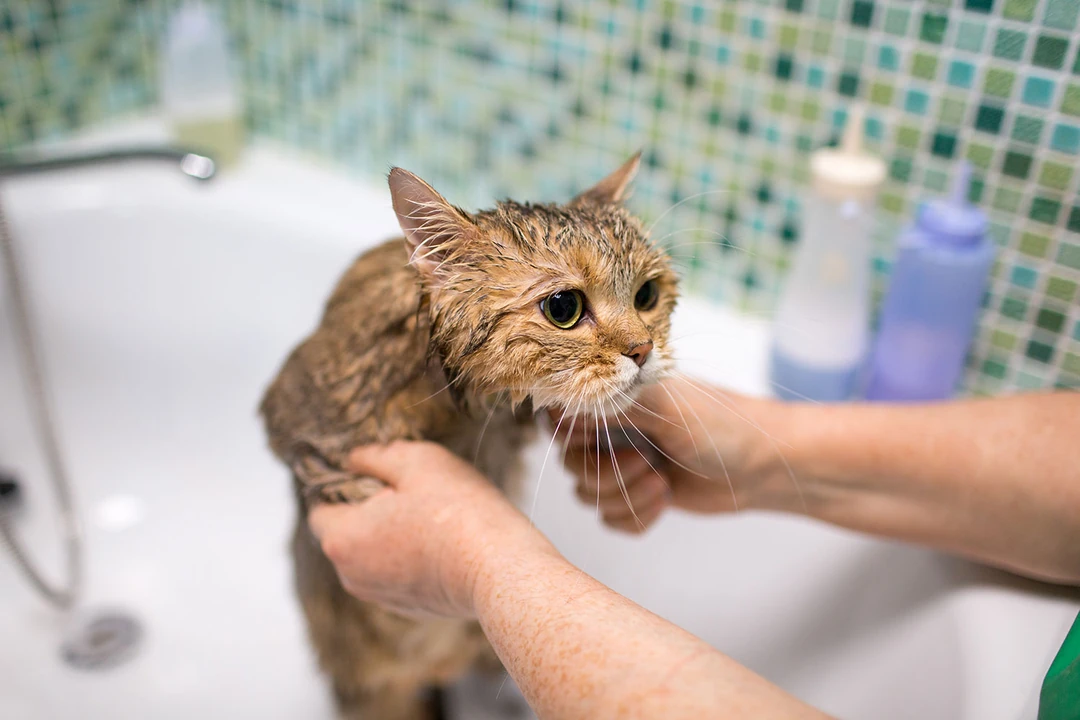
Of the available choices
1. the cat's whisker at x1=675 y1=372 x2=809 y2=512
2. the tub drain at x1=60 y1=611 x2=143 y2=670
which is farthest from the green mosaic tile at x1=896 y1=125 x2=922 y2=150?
the tub drain at x1=60 y1=611 x2=143 y2=670

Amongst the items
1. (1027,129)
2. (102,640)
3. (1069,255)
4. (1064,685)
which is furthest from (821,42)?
(102,640)

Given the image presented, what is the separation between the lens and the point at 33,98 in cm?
154

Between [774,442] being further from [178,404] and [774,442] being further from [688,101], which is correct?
[178,404]

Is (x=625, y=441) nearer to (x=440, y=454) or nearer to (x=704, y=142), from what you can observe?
(x=440, y=454)

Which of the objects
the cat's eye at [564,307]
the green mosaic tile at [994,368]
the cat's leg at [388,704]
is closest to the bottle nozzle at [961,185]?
the green mosaic tile at [994,368]

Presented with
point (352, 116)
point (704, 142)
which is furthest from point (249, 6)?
point (704, 142)

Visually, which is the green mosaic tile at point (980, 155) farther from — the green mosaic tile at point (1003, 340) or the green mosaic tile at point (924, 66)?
the green mosaic tile at point (1003, 340)

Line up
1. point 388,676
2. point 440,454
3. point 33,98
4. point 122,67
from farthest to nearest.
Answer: point 122,67
point 33,98
point 388,676
point 440,454

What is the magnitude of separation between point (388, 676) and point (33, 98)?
1179 mm

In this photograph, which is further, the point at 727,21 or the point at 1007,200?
the point at 727,21

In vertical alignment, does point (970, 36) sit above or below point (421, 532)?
above

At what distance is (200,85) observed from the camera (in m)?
1.60

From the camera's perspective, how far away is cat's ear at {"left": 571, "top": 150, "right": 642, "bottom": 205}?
81 centimetres

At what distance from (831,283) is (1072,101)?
0.32 m
